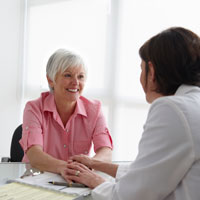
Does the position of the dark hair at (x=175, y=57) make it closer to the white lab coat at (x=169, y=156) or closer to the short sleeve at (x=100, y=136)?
the white lab coat at (x=169, y=156)

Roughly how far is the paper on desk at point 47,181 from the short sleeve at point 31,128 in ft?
1.11

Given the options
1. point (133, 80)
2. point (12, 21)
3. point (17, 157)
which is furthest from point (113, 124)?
point (12, 21)

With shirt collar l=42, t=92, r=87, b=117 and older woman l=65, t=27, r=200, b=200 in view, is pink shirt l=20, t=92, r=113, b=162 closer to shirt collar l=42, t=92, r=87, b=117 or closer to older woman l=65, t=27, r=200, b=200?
shirt collar l=42, t=92, r=87, b=117

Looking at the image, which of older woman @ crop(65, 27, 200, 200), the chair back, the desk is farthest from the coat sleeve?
the chair back

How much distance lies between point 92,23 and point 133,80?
886mm

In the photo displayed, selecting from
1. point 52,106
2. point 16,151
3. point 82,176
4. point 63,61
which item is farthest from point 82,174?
point 16,151

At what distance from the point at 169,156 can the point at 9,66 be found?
334 centimetres

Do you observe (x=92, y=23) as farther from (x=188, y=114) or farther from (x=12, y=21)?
(x=188, y=114)

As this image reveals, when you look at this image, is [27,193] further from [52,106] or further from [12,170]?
[52,106]

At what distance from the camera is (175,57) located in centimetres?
91

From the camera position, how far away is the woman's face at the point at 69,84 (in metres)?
1.84

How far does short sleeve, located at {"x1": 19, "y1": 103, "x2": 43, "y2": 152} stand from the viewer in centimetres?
167

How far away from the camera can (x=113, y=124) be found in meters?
3.29

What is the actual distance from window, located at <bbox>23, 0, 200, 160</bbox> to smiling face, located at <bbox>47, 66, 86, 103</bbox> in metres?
1.19
